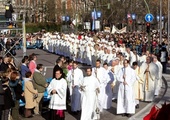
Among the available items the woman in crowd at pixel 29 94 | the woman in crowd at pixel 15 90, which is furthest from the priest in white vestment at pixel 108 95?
the woman in crowd at pixel 15 90

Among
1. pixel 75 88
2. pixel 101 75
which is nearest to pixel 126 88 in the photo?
pixel 101 75

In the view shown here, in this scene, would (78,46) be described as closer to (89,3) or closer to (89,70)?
(89,70)

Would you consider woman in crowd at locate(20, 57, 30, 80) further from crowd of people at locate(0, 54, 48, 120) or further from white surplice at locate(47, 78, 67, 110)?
white surplice at locate(47, 78, 67, 110)

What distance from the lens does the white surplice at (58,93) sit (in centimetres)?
1197

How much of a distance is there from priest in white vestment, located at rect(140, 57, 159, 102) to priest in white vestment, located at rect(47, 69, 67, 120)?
5.36m

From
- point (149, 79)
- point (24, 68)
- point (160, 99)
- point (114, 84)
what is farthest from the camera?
point (160, 99)

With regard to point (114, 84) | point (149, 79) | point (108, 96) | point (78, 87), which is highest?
point (78, 87)

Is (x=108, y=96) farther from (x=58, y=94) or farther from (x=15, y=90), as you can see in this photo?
(x=15, y=90)

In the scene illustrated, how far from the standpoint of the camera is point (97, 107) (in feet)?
43.5

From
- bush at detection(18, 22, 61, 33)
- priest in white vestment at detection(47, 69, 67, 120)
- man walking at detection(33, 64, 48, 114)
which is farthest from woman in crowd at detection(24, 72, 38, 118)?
Answer: bush at detection(18, 22, 61, 33)

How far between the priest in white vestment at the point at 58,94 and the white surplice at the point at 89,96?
803 mm

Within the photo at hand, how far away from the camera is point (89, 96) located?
12789mm

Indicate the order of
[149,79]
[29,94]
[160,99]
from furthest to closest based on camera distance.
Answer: [160,99] → [149,79] → [29,94]

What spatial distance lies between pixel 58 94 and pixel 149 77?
5.78 m
